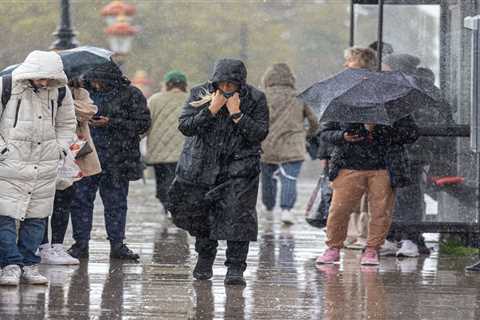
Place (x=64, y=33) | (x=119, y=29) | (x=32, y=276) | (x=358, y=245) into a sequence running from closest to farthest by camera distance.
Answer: (x=32, y=276), (x=358, y=245), (x=64, y=33), (x=119, y=29)

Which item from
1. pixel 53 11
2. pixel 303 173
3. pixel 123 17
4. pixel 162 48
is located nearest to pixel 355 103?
pixel 53 11

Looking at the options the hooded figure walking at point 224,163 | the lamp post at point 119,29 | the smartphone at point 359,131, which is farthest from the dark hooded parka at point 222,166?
the lamp post at point 119,29

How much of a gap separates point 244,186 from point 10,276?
1.71m

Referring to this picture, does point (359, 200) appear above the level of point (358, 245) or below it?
above

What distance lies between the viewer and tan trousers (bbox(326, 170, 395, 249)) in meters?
13.1

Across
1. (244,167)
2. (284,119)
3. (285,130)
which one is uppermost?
(244,167)

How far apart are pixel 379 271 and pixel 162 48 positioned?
35.6 metres

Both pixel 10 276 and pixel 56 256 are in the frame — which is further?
pixel 56 256

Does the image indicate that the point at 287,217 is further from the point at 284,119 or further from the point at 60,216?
the point at 60,216

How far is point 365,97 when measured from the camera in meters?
12.8

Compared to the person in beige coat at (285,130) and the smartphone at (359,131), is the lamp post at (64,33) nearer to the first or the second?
the person in beige coat at (285,130)

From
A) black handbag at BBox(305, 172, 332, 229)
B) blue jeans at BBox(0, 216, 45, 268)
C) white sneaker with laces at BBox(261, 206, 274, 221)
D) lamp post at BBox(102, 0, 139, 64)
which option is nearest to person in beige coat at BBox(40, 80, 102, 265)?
blue jeans at BBox(0, 216, 45, 268)

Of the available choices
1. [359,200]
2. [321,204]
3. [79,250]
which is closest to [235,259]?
[359,200]

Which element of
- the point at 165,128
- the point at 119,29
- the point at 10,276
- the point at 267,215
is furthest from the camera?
the point at 119,29
